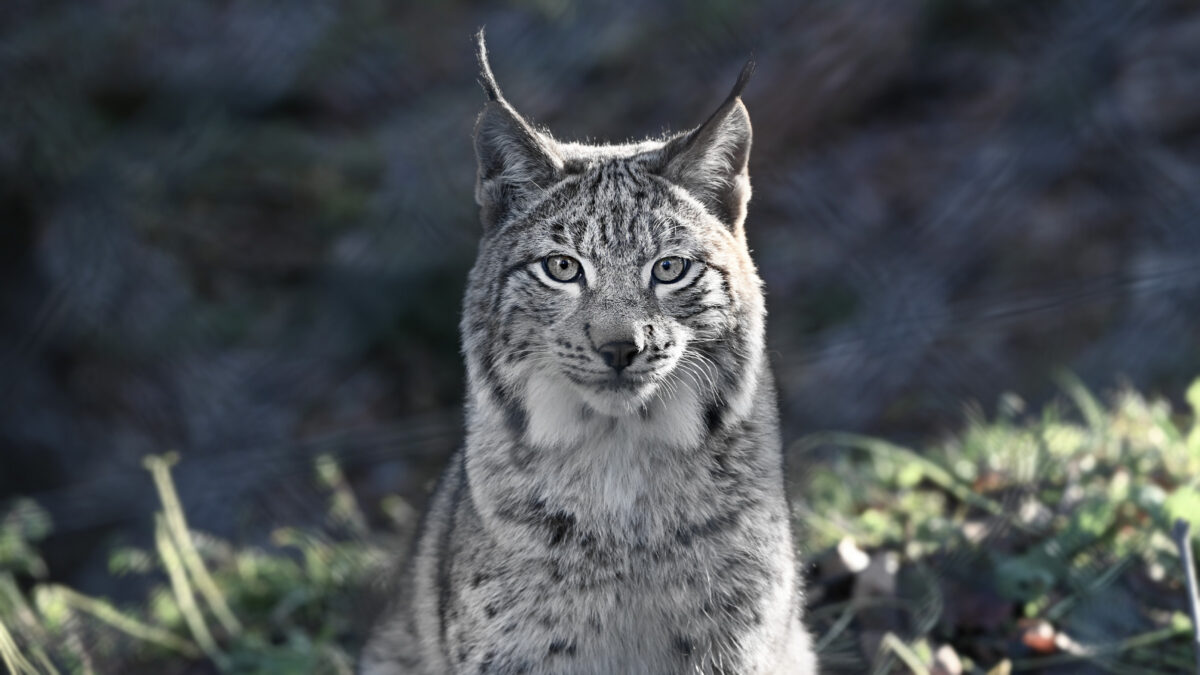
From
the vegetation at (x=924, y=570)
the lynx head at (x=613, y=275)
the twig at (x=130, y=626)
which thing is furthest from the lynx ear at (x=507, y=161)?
the twig at (x=130, y=626)

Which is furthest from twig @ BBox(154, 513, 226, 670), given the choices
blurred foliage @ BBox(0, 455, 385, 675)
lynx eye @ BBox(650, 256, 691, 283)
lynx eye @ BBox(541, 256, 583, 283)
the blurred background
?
the blurred background

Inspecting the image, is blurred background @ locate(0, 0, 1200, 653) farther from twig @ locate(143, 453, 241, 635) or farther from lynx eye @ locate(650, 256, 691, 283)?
lynx eye @ locate(650, 256, 691, 283)

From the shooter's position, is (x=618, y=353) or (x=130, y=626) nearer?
(x=618, y=353)

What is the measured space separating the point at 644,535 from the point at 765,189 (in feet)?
12.9

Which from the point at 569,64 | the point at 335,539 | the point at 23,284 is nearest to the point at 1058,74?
the point at 569,64

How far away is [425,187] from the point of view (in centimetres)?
509

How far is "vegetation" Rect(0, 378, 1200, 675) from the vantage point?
8.03ft

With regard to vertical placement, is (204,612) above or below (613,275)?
below

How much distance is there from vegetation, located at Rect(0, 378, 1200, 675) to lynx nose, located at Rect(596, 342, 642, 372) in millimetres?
907

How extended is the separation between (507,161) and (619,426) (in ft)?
1.72

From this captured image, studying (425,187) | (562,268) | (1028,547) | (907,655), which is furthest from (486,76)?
(425,187)

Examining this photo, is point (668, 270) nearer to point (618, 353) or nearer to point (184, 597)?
point (618, 353)

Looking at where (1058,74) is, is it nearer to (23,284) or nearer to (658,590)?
(658,590)

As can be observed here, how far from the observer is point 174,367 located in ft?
19.2
